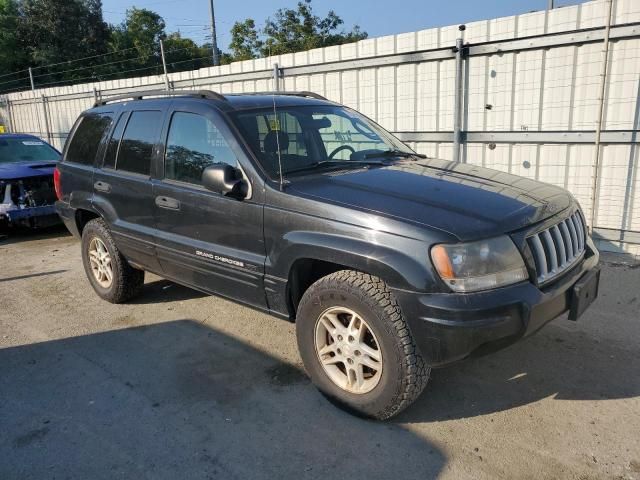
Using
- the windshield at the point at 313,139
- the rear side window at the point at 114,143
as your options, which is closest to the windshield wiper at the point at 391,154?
the windshield at the point at 313,139

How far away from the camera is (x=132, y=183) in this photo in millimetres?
4246

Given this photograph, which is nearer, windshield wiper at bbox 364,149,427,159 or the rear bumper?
windshield wiper at bbox 364,149,427,159

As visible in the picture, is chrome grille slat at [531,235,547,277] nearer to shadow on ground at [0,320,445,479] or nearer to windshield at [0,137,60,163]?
shadow on ground at [0,320,445,479]

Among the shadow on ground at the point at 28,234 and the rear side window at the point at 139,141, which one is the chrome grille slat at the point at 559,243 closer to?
the rear side window at the point at 139,141

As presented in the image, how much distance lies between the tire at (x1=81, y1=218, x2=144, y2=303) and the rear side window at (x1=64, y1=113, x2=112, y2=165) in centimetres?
63

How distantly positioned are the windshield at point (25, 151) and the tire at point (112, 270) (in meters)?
4.56

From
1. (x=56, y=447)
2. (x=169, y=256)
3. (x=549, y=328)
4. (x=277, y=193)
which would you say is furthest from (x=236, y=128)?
(x=549, y=328)

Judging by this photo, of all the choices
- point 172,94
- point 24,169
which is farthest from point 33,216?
point 172,94

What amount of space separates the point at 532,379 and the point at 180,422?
2.25 m

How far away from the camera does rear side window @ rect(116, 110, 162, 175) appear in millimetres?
4133

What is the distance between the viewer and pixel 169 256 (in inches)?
159

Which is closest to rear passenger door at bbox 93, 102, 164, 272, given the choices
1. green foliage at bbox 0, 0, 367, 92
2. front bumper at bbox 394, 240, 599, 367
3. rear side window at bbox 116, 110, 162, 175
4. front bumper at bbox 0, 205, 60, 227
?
rear side window at bbox 116, 110, 162, 175

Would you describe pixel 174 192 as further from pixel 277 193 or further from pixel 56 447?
pixel 56 447

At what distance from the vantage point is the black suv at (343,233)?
103 inches
